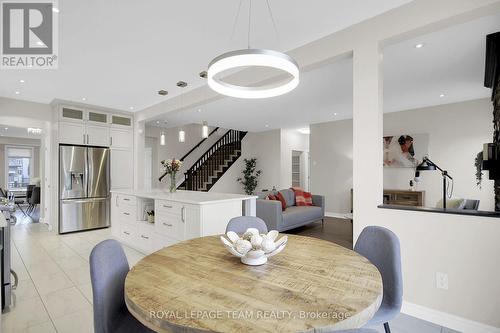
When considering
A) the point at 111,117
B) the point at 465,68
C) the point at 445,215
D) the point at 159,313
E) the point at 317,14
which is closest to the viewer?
the point at 159,313

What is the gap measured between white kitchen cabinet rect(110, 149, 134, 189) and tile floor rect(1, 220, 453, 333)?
1.55 meters

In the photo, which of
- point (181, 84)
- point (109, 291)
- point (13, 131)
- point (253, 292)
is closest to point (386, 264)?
point (253, 292)

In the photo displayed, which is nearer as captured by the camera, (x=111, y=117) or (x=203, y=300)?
(x=203, y=300)

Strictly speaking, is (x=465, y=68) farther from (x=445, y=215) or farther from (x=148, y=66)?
(x=148, y=66)

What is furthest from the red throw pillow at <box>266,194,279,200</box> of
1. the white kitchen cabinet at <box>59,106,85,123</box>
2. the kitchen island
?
the white kitchen cabinet at <box>59,106,85,123</box>

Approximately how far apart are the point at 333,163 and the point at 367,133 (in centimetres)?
509

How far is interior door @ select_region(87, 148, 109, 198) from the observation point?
17.6 feet

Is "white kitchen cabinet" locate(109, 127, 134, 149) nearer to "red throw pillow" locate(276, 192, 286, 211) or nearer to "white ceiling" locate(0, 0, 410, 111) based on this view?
"white ceiling" locate(0, 0, 410, 111)

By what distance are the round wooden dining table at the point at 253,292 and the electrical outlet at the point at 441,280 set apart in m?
1.14

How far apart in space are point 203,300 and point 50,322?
6.80ft

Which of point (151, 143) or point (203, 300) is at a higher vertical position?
point (151, 143)

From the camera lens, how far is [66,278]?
9.83ft

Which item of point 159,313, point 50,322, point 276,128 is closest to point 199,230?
point 50,322

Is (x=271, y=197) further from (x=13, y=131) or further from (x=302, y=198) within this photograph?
(x=13, y=131)
